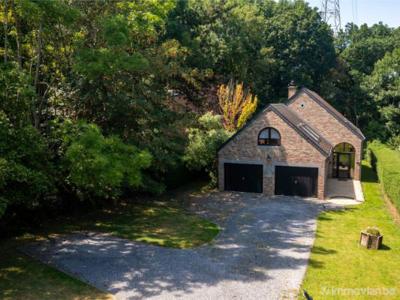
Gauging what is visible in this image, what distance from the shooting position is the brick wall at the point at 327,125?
32.1 m

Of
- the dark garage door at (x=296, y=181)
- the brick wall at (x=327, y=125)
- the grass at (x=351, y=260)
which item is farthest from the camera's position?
the brick wall at (x=327, y=125)

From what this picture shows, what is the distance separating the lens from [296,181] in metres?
26.3

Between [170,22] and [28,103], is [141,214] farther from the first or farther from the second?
[170,22]

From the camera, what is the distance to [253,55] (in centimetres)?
4491

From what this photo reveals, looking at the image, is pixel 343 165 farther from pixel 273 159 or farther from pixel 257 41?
pixel 257 41

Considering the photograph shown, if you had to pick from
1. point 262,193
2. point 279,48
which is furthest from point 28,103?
point 279,48

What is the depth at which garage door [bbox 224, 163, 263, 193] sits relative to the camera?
2723 cm

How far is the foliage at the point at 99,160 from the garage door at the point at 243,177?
431 inches

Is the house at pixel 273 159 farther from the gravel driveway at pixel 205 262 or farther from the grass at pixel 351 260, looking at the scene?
the gravel driveway at pixel 205 262

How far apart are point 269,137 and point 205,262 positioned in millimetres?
13263

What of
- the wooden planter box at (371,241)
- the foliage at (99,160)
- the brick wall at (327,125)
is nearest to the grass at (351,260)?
the wooden planter box at (371,241)

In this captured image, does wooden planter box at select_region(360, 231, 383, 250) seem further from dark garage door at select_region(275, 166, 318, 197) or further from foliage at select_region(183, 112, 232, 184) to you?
foliage at select_region(183, 112, 232, 184)

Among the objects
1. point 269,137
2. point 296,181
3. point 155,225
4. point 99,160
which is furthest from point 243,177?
point 99,160

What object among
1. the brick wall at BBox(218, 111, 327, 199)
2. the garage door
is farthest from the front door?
the garage door
